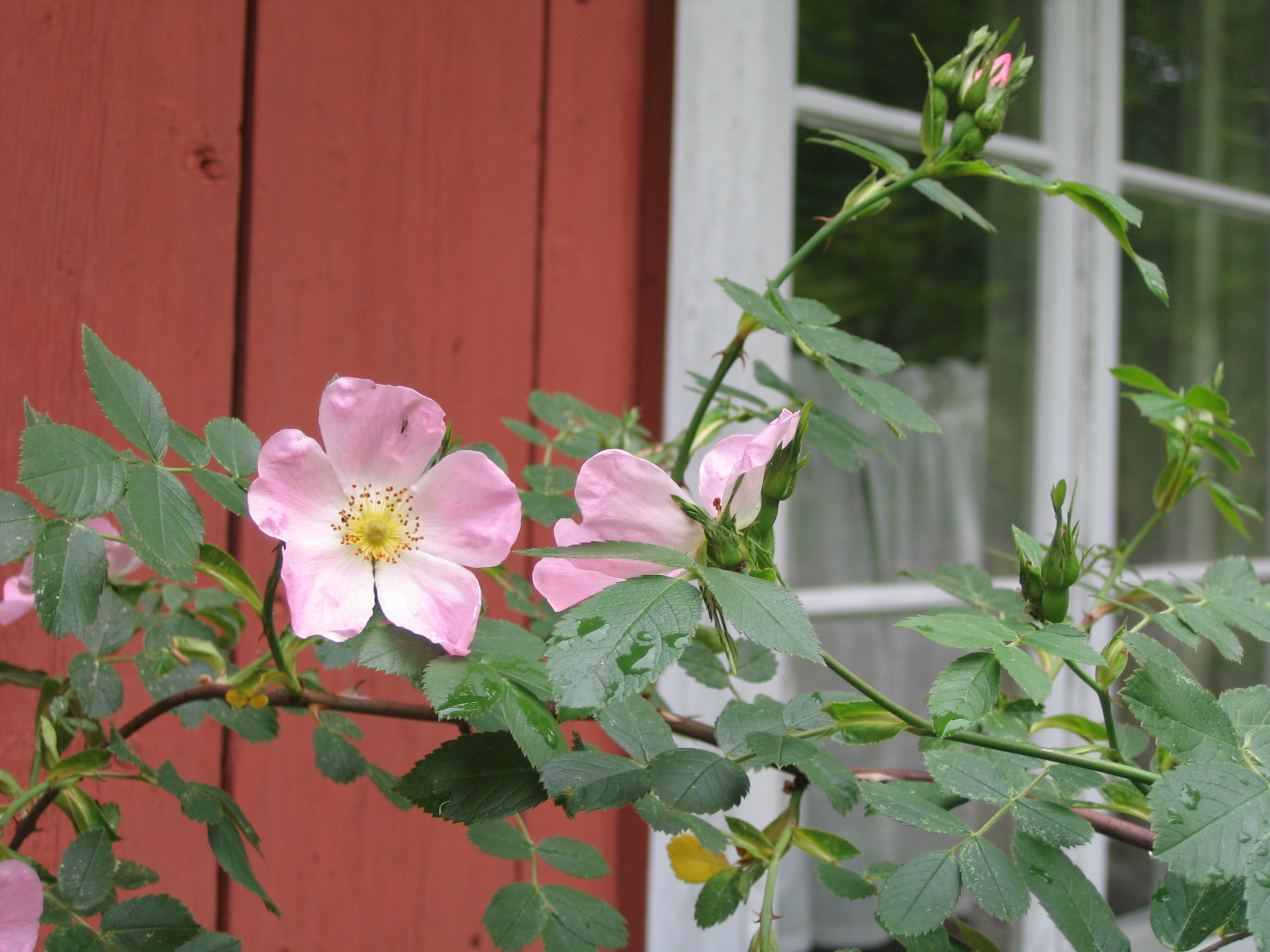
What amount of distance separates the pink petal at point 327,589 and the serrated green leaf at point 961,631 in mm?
220

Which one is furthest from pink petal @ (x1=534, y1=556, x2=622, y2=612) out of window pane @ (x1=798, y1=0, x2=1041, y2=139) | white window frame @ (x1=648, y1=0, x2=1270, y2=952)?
window pane @ (x1=798, y1=0, x2=1041, y2=139)

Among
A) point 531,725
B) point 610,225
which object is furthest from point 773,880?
point 610,225

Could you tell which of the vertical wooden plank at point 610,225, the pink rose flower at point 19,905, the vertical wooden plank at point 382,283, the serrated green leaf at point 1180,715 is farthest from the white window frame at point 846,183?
the pink rose flower at point 19,905

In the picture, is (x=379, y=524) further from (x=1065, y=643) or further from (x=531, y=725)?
(x=1065, y=643)

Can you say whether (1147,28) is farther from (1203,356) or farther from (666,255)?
(666,255)

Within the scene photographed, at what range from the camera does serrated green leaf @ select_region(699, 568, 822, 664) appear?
1.03 ft

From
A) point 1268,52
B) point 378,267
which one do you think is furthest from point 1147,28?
point 378,267

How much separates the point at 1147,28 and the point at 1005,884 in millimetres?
2014

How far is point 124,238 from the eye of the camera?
2.66 ft

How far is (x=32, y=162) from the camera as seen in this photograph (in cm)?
76

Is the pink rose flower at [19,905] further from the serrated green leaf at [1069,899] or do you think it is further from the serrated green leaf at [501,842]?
the serrated green leaf at [1069,899]

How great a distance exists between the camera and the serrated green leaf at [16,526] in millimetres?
411

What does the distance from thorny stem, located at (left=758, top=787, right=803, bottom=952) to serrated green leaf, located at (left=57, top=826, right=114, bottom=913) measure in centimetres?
32

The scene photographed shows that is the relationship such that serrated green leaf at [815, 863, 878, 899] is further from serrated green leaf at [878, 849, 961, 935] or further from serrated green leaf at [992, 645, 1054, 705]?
serrated green leaf at [992, 645, 1054, 705]
